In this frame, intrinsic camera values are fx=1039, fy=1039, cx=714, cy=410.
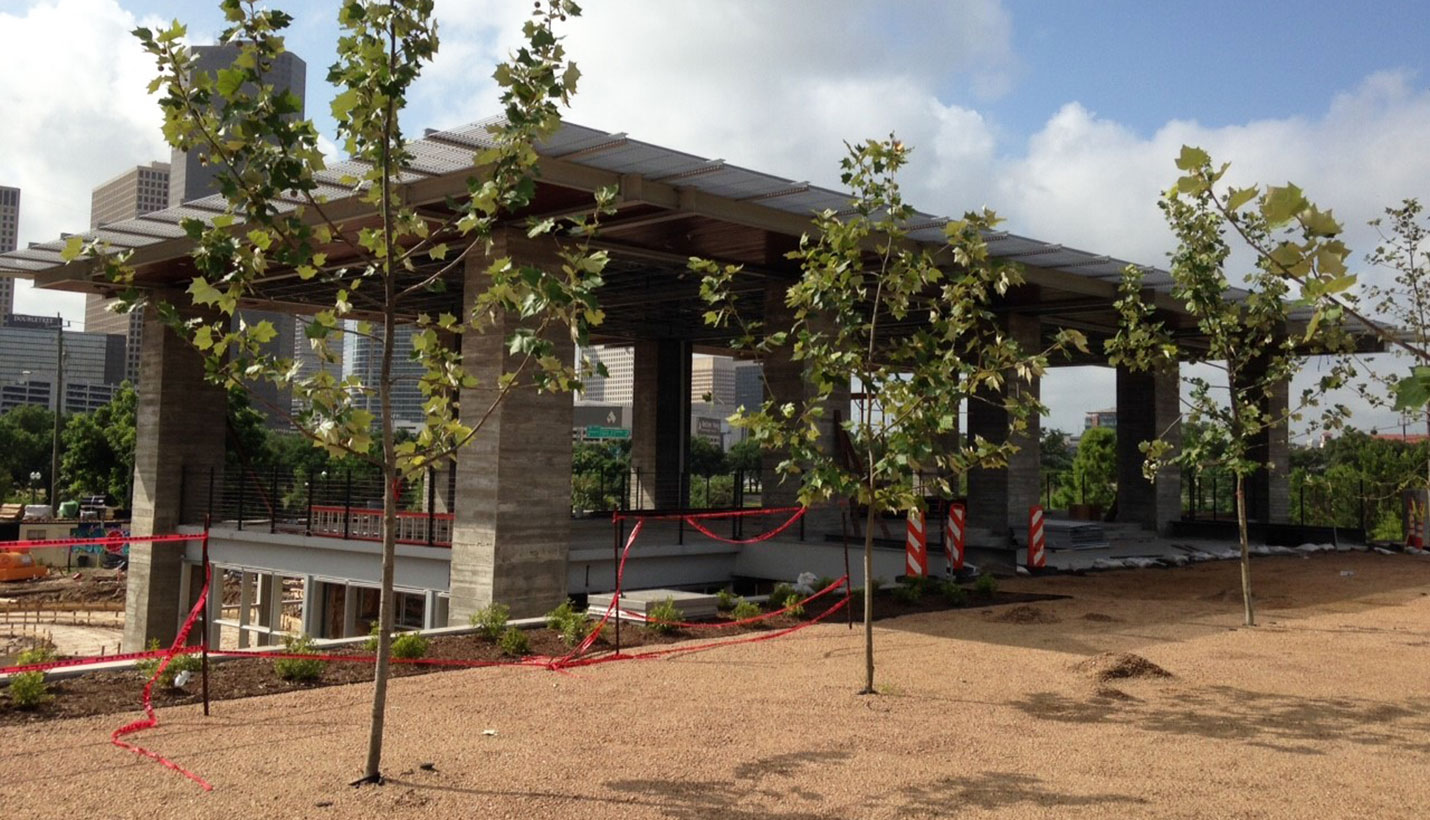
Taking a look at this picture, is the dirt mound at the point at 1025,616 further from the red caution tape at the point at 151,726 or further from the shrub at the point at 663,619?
the red caution tape at the point at 151,726

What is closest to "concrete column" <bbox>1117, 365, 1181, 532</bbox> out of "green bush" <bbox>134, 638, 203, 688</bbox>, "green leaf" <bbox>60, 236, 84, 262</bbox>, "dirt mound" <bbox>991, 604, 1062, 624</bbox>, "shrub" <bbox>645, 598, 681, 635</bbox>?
"dirt mound" <bbox>991, 604, 1062, 624</bbox>

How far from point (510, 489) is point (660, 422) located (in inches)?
692

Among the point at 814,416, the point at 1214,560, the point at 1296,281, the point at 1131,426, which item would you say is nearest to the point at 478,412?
the point at 814,416

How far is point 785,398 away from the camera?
21578mm

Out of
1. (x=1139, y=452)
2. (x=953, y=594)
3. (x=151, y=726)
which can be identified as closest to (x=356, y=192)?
(x=151, y=726)

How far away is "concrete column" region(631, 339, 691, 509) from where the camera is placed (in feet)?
109

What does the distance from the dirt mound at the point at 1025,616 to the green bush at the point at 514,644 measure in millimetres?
6453

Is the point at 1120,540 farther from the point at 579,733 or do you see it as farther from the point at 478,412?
the point at 579,733

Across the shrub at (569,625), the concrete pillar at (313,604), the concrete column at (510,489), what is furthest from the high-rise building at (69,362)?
the shrub at (569,625)

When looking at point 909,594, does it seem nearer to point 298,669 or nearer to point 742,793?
point 298,669

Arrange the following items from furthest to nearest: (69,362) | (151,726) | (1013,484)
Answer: (69,362) < (1013,484) < (151,726)

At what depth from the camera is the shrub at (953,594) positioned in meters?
15.6

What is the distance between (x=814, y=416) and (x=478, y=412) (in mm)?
7841

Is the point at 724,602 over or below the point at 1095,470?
below
